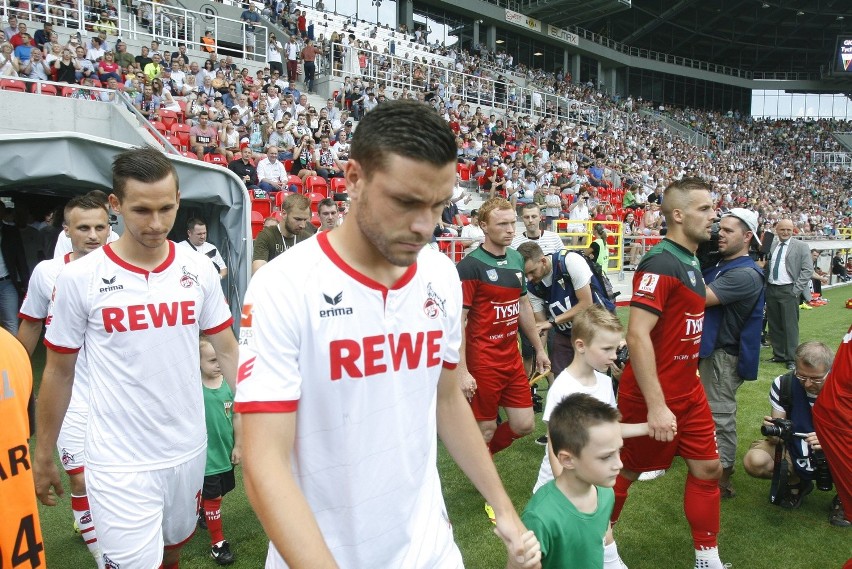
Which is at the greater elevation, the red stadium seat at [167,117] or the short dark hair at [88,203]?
the red stadium seat at [167,117]

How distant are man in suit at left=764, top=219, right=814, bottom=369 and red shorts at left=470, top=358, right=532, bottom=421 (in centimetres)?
650

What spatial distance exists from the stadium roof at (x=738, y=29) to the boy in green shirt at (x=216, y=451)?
138 ft

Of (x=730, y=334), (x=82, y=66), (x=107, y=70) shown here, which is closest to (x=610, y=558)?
(x=730, y=334)

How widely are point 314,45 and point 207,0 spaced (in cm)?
588

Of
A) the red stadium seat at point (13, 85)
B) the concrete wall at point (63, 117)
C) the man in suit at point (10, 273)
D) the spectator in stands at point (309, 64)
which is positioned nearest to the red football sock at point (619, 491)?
the man in suit at point (10, 273)

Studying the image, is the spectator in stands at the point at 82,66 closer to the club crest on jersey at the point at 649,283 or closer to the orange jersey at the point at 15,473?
the club crest on jersey at the point at 649,283

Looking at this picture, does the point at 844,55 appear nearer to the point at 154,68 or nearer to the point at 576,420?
the point at 154,68

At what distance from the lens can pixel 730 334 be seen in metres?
4.75

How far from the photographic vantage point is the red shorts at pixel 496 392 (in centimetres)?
497

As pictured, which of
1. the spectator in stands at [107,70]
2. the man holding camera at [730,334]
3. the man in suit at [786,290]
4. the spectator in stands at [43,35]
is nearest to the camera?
the man holding camera at [730,334]

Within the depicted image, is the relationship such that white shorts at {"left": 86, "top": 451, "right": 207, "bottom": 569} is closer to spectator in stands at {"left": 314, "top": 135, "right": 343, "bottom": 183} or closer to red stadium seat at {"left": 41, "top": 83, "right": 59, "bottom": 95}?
red stadium seat at {"left": 41, "top": 83, "right": 59, "bottom": 95}

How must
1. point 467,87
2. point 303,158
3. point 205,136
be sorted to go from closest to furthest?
1. point 205,136
2. point 303,158
3. point 467,87

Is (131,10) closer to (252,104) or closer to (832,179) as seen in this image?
(252,104)

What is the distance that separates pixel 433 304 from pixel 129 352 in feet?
5.52
